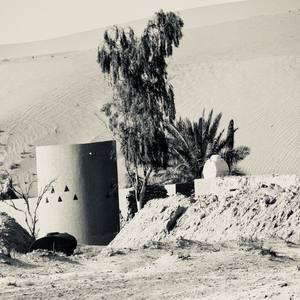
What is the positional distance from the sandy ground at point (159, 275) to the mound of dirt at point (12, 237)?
26.8 ft

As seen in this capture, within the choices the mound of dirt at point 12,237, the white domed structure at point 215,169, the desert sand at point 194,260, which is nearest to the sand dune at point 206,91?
the white domed structure at point 215,169

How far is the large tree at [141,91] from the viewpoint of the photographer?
3528cm

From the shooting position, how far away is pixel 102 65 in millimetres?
35750

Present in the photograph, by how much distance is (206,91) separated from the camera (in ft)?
214

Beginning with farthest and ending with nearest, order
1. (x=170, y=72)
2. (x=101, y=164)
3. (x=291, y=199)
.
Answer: (x=170, y=72) → (x=101, y=164) → (x=291, y=199)

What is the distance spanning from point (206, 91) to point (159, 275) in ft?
157

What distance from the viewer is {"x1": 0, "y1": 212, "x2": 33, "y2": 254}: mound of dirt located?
97.0 ft

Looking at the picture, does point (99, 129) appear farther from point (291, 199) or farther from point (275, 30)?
point (291, 199)

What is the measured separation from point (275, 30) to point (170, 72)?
11685mm

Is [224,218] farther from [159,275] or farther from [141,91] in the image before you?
[141,91]

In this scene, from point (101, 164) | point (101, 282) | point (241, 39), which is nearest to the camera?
point (101, 282)

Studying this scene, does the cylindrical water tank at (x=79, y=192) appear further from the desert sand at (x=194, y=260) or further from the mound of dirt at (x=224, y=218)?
the desert sand at (x=194, y=260)

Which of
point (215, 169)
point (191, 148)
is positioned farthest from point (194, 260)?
point (191, 148)

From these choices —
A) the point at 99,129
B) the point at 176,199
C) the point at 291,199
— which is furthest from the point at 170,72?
the point at 291,199
